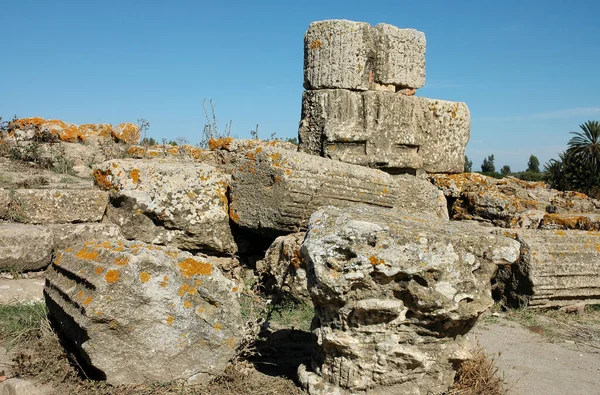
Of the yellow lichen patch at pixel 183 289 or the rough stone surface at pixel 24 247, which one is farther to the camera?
the rough stone surface at pixel 24 247

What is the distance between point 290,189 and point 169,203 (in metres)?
1.22

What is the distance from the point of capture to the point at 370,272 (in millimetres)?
3240

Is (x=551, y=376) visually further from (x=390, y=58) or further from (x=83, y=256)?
(x=390, y=58)

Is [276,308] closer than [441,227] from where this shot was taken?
No

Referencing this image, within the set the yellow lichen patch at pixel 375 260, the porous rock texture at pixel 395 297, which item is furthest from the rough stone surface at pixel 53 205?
the yellow lichen patch at pixel 375 260

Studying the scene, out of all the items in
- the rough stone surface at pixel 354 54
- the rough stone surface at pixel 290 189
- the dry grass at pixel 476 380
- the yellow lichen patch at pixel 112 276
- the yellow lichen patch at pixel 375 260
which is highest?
the rough stone surface at pixel 354 54

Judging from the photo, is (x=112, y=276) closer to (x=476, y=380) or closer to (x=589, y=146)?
(x=476, y=380)

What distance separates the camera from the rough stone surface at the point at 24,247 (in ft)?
16.5

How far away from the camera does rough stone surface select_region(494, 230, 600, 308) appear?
566 centimetres

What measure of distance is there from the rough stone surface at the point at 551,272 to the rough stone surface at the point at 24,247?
4.56 metres

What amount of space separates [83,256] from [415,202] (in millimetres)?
3783

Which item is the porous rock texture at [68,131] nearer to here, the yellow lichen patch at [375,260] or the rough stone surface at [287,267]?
the rough stone surface at [287,267]

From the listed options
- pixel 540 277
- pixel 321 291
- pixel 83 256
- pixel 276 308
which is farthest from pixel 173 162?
pixel 540 277

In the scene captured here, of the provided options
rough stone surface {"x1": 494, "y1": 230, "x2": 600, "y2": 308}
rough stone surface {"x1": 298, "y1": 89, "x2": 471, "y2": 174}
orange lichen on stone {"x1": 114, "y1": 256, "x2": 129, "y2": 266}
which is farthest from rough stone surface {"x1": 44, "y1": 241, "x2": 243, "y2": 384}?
Answer: rough stone surface {"x1": 494, "y1": 230, "x2": 600, "y2": 308}
